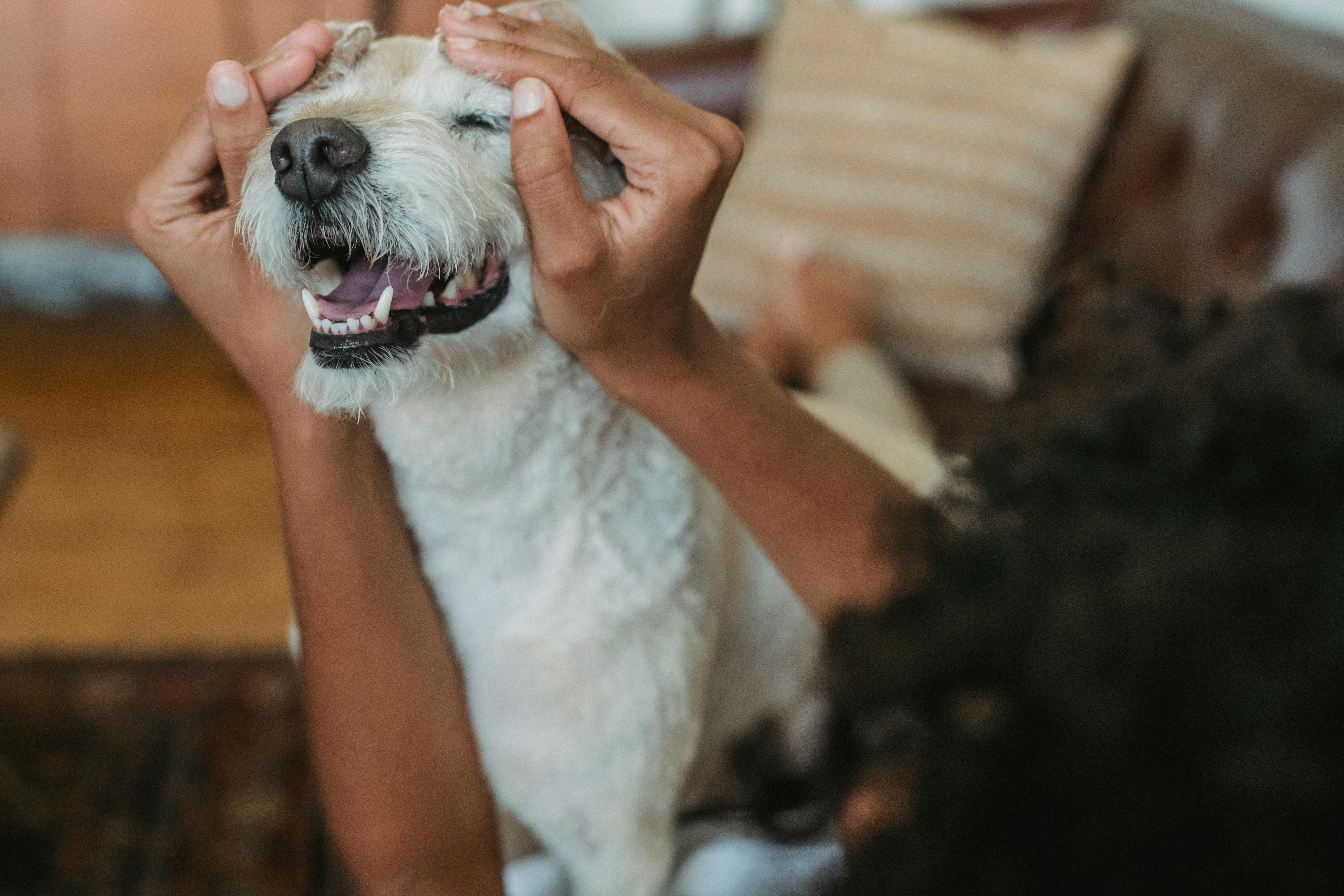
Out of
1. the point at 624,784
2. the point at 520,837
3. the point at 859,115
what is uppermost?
the point at 859,115

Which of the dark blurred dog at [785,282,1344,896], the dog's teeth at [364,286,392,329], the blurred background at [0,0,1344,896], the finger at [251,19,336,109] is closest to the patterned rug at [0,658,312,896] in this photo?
the blurred background at [0,0,1344,896]

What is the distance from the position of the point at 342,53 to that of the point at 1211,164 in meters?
1.17

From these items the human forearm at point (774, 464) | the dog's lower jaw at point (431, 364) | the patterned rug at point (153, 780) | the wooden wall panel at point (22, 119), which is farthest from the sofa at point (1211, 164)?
the wooden wall panel at point (22, 119)

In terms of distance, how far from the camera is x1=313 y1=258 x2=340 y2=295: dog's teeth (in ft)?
2.12

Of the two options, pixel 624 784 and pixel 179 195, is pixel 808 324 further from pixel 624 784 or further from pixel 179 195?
pixel 179 195

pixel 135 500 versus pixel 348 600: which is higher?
pixel 348 600

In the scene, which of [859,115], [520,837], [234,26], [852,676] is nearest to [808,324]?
[859,115]

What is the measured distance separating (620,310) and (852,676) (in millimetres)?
264

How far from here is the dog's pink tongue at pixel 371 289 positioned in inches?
24.5

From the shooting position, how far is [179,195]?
59 centimetres

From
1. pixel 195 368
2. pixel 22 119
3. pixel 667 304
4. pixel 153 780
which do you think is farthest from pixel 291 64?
pixel 22 119

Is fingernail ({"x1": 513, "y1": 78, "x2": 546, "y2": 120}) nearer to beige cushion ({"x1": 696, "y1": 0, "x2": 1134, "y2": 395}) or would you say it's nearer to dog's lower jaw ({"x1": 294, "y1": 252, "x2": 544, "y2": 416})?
dog's lower jaw ({"x1": 294, "y1": 252, "x2": 544, "y2": 416})

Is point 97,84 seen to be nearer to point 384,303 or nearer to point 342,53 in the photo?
point 342,53

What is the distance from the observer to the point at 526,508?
707 millimetres
